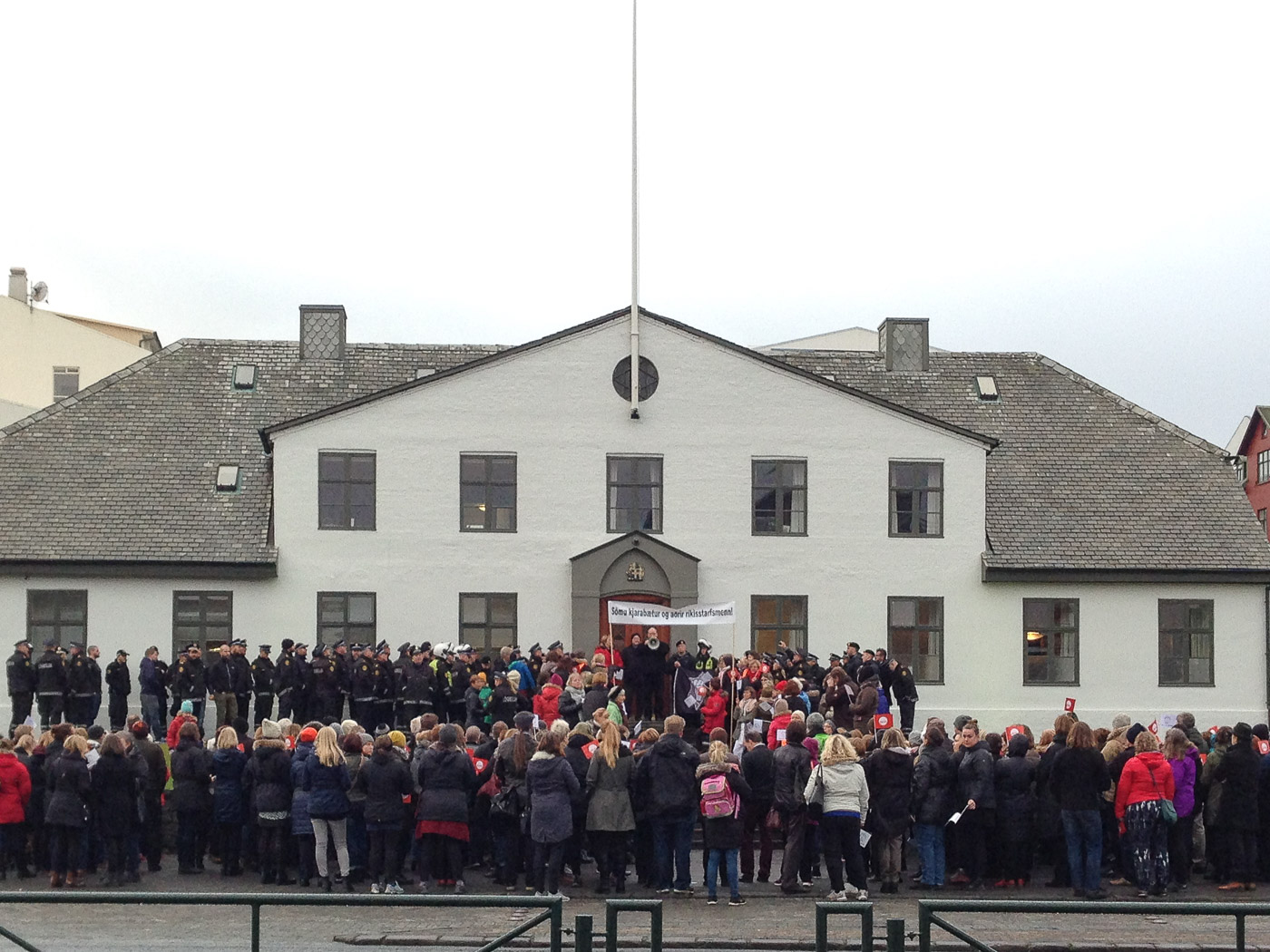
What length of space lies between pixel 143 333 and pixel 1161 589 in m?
38.6

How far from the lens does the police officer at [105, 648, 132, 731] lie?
2906 cm

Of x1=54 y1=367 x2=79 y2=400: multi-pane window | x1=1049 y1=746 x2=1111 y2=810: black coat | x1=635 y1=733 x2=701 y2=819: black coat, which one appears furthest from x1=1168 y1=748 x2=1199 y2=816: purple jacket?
x1=54 y1=367 x2=79 y2=400: multi-pane window

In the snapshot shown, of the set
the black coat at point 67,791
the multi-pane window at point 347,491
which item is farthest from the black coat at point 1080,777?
the multi-pane window at point 347,491

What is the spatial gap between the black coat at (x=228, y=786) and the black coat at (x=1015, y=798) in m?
8.25

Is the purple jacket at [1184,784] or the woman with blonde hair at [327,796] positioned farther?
the purple jacket at [1184,784]

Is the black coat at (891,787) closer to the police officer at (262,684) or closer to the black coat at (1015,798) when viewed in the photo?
the black coat at (1015,798)

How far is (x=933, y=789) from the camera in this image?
17.9 meters

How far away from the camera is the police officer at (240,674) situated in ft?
92.4

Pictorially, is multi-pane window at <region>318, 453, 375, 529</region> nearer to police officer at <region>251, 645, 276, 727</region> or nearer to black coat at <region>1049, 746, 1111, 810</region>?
police officer at <region>251, 645, 276, 727</region>

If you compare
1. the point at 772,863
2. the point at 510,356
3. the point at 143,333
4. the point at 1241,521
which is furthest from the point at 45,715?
the point at 143,333

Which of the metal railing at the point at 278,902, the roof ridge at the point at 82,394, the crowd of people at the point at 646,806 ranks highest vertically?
the roof ridge at the point at 82,394

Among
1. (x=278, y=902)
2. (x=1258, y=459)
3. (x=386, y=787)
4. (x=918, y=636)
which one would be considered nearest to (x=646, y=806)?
(x=386, y=787)

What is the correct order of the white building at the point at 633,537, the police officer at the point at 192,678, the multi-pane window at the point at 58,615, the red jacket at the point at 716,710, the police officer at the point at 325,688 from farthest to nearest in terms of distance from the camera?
1. the white building at the point at 633,537
2. the multi-pane window at the point at 58,615
3. the police officer at the point at 192,678
4. the police officer at the point at 325,688
5. the red jacket at the point at 716,710

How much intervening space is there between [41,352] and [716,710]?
33629 millimetres
